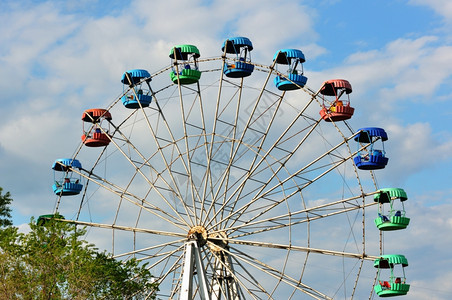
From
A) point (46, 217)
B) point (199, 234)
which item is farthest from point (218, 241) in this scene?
point (46, 217)

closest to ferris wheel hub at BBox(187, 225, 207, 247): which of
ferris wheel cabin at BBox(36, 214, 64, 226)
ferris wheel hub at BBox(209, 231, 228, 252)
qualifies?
ferris wheel hub at BBox(209, 231, 228, 252)

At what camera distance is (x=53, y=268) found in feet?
127

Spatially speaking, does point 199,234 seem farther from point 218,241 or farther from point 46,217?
point 46,217

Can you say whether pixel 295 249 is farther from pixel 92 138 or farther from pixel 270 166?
pixel 92 138

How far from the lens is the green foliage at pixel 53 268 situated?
38.2 m

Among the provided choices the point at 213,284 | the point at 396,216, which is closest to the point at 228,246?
the point at 213,284

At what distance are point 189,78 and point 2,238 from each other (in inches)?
475

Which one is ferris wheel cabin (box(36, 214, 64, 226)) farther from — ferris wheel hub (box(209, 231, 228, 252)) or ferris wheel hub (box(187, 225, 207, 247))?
ferris wheel hub (box(209, 231, 228, 252))

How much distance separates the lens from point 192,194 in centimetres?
4453

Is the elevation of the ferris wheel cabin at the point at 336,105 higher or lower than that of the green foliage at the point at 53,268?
higher

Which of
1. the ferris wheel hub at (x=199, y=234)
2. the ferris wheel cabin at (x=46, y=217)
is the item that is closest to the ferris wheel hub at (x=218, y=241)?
the ferris wheel hub at (x=199, y=234)

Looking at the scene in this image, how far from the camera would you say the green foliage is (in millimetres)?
38188

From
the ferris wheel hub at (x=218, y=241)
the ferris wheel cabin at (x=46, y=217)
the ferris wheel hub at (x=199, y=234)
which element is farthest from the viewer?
the ferris wheel cabin at (x=46, y=217)

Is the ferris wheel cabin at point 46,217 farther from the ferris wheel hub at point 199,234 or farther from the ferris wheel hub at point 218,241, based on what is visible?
the ferris wheel hub at point 218,241
